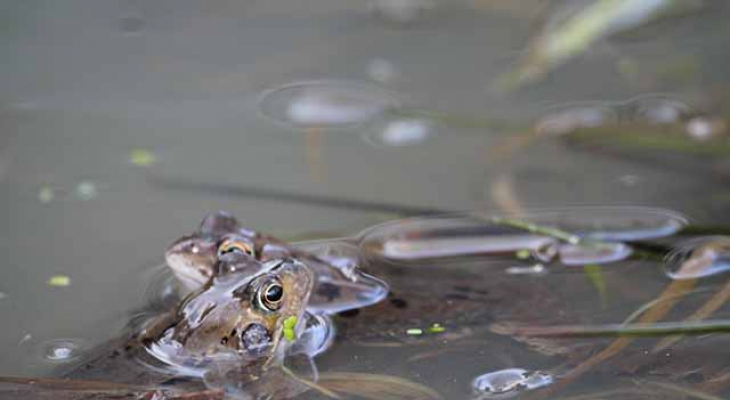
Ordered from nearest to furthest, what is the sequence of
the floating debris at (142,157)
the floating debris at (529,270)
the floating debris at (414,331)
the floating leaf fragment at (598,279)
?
the floating debris at (414,331)
the floating leaf fragment at (598,279)
the floating debris at (529,270)
the floating debris at (142,157)

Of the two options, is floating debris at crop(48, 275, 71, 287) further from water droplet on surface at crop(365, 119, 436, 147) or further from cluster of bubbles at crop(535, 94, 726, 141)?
cluster of bubbles at crop(535, 94, 726, 141)

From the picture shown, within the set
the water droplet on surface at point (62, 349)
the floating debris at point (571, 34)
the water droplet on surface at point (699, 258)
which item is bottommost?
the water droplet on surface at point (62, 349)

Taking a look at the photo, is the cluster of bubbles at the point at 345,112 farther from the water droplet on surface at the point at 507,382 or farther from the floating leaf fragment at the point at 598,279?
the water droplet on surface at the point at 507,382

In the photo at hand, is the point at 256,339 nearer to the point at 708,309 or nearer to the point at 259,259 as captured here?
the point at 259,259

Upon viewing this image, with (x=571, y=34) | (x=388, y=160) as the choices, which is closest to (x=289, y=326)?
(x=388, y=160)

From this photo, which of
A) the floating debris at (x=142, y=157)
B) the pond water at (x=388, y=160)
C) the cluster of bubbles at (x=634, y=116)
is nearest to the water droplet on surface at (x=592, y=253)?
the pond water at (x=388, y=160)

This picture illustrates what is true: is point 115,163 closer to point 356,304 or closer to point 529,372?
point 356,304
